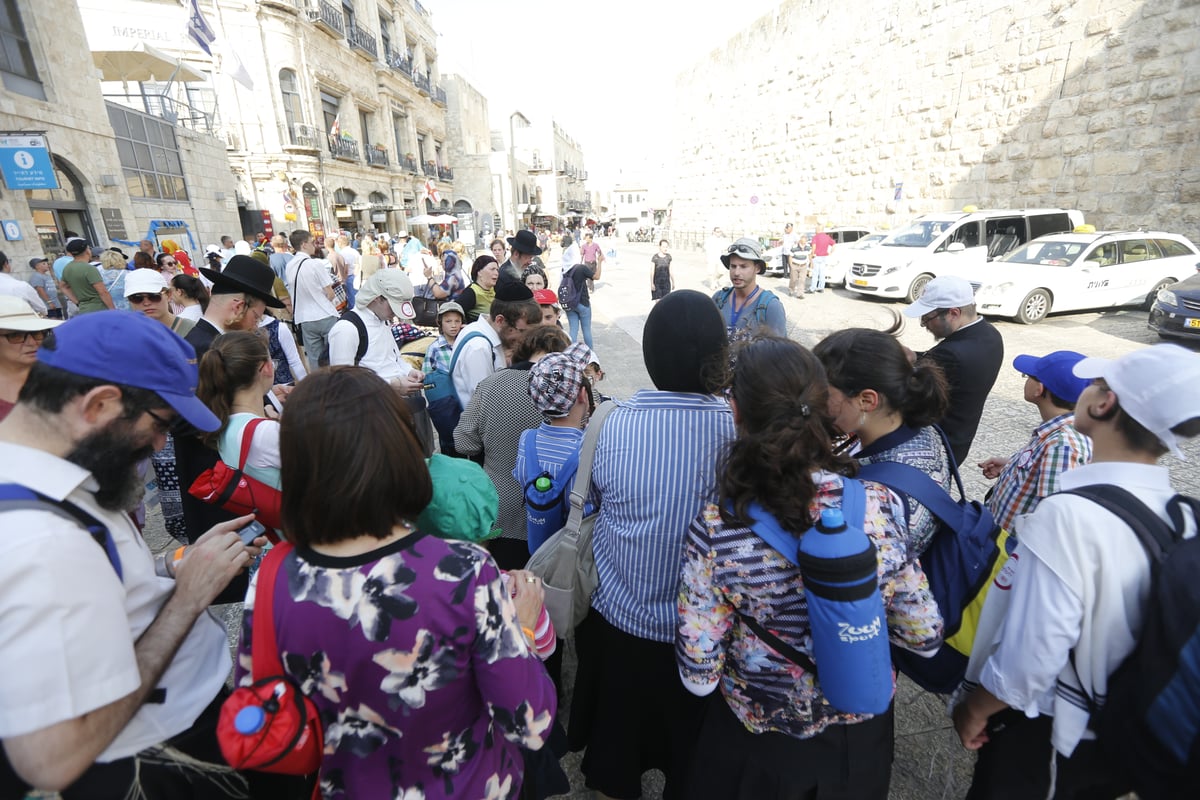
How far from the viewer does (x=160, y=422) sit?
Result: 4.36 ft

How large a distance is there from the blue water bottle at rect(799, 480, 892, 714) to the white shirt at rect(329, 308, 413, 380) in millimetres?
3262

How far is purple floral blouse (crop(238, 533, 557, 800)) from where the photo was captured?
108cm

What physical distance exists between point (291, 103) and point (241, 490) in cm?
2509

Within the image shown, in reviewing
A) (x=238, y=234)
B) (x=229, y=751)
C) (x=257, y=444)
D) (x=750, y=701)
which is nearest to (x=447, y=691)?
(x=229, y=751)

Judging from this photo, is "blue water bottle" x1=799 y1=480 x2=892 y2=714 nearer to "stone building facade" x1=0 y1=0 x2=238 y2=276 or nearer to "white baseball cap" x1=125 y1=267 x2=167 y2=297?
"white baseball cap" x1=125 y1=267 x2=167 y2=297

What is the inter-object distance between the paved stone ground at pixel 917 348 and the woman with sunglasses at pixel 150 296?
167cm

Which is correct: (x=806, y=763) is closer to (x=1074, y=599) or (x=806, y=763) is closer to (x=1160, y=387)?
(x=1074, y=599)

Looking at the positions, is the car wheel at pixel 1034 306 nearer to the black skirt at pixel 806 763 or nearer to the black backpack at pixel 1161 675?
the black backpack at pixel 1161 675

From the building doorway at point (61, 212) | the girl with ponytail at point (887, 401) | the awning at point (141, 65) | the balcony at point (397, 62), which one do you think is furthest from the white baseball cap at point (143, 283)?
the balcony at point (397, 62)

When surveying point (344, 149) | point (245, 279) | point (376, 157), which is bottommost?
point (245, 279)

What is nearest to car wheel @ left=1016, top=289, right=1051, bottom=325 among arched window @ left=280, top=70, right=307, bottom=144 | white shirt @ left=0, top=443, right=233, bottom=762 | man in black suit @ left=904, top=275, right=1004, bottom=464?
man in black suit @ left=904, top=275, right=1004, bottom=464

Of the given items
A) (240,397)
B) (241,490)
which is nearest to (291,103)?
(240,397)

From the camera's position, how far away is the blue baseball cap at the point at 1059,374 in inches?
85.4

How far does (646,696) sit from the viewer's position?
1827 millimetres
